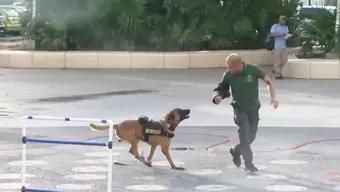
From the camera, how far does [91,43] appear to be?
2473 centimetres

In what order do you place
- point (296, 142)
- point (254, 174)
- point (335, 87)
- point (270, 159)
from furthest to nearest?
point (335, 87)
point (296, 142)
point (270, 159)
point (254, 174)

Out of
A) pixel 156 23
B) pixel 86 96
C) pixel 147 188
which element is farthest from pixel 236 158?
pixel 156 23

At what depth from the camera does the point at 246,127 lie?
9047mm

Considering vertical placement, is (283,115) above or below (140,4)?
below

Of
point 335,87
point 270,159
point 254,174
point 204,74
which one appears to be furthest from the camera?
point 204,74

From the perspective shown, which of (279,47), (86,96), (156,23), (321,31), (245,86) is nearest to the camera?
(245,86)

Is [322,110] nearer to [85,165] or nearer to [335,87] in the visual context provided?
[335,87]

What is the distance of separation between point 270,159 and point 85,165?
2338 mm

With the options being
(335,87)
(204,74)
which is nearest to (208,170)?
(335,87)

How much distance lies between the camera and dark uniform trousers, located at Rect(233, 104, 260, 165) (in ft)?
29.4

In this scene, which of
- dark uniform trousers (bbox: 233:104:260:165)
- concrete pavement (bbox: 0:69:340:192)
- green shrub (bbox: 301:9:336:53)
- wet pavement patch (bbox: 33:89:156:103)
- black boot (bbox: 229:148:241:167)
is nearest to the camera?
concrete pavement (bbox: 0:69:340:192)

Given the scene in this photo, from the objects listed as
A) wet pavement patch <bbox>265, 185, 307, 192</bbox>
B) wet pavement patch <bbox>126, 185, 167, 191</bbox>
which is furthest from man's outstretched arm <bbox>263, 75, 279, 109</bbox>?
wet pavement patch <bbox>126, 185, 167, 191</bbox>

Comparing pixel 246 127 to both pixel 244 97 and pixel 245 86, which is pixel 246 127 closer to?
pixel 244 97

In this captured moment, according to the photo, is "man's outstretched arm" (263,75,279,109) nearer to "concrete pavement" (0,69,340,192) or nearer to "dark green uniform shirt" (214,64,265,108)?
"dark green uniform shirt" (214,64,265,108)
